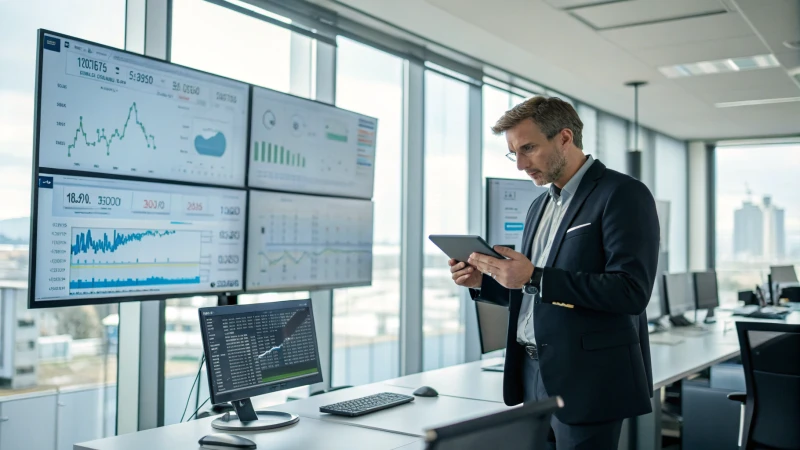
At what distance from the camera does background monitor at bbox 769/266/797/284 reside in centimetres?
789

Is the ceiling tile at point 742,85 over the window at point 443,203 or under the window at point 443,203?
over

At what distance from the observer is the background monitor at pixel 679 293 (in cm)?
566

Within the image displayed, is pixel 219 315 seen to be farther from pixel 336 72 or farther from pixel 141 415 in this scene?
pixel 336 72

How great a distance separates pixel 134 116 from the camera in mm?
2768

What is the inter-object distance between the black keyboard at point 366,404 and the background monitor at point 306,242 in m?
0.88

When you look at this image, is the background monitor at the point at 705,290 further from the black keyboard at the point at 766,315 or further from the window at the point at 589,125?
the window at the point at 589,125

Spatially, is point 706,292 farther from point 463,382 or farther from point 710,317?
point 463,382

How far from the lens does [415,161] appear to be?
17.7 feet

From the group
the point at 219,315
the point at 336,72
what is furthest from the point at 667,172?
the point at 219,315

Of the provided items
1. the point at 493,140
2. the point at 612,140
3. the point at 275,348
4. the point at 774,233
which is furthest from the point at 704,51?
the point at 774,233

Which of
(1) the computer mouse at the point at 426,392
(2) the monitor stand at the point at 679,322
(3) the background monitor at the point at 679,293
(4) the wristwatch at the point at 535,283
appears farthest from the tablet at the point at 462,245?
(2) the monitor stand at the point at 679,322

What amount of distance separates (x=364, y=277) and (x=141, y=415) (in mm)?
1342

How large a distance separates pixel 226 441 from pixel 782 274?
7600 millimetres

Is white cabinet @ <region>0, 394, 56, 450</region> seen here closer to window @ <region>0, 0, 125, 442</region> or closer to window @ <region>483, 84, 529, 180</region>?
window @ <region>0, 0, 125, 442</region>
